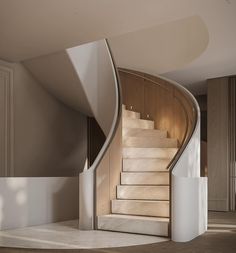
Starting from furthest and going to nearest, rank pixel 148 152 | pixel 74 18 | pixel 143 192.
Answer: pixel 148 152 < pixel 143 192 < pixel 74 18

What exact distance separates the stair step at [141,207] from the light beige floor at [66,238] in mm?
509

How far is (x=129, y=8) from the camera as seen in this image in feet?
16.8

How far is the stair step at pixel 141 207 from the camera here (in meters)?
5.47

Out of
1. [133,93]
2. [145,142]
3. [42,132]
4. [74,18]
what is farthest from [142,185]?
[133,93]

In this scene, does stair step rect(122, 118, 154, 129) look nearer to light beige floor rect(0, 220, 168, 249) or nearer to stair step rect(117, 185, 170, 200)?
stair step rect(117, 185, 170, 200)

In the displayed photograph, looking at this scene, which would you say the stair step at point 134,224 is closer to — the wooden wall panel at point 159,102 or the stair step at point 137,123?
the wooden wall panel at point 159,102

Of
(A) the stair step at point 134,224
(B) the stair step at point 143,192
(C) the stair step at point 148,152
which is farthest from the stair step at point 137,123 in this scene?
(A) the stair step at point 134,224

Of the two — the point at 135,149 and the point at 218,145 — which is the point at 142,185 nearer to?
the point at 135,149

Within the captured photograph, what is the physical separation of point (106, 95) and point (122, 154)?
1.56 meters

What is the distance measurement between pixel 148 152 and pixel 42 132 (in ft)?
8.24

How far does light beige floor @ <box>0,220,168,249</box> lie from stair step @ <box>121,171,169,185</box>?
3.49ft

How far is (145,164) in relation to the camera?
20.9 feet

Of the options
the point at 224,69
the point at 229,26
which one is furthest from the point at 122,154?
the point at 224,69

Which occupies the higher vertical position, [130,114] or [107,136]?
[130,114]
